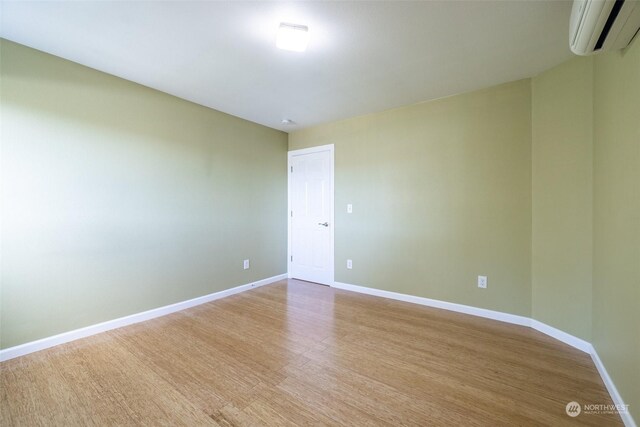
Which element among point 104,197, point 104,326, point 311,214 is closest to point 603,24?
point 311,214

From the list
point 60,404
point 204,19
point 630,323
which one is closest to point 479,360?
point 630,323

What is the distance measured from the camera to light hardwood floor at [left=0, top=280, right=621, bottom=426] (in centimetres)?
149

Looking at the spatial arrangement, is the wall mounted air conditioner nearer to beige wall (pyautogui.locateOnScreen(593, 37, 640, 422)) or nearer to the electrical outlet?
beige wall (pyautogui.locateOnScreen(593, 37, 640, 422))

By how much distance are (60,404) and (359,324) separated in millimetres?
2240

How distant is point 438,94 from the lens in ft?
9.61

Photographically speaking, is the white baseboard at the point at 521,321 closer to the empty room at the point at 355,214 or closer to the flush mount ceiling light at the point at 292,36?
the empty room at the point at 355,214

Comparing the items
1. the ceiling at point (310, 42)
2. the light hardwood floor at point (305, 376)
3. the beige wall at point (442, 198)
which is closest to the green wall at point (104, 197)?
the ceiling at point (310, 42)

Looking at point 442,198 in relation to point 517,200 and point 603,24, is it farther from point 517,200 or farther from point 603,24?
point 603,24

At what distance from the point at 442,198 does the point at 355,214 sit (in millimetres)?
1164

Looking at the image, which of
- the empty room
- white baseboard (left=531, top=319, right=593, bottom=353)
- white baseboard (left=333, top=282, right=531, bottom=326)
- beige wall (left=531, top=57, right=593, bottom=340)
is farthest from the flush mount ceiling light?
white baseboard (left=531, top=319, right=593, bottom=353)

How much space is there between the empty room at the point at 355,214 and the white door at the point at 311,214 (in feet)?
1.65

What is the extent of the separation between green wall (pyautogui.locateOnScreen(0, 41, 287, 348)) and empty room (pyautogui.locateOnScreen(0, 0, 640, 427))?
18 millimetres

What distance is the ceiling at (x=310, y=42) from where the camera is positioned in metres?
1.66

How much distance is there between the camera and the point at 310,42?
1.99 m
